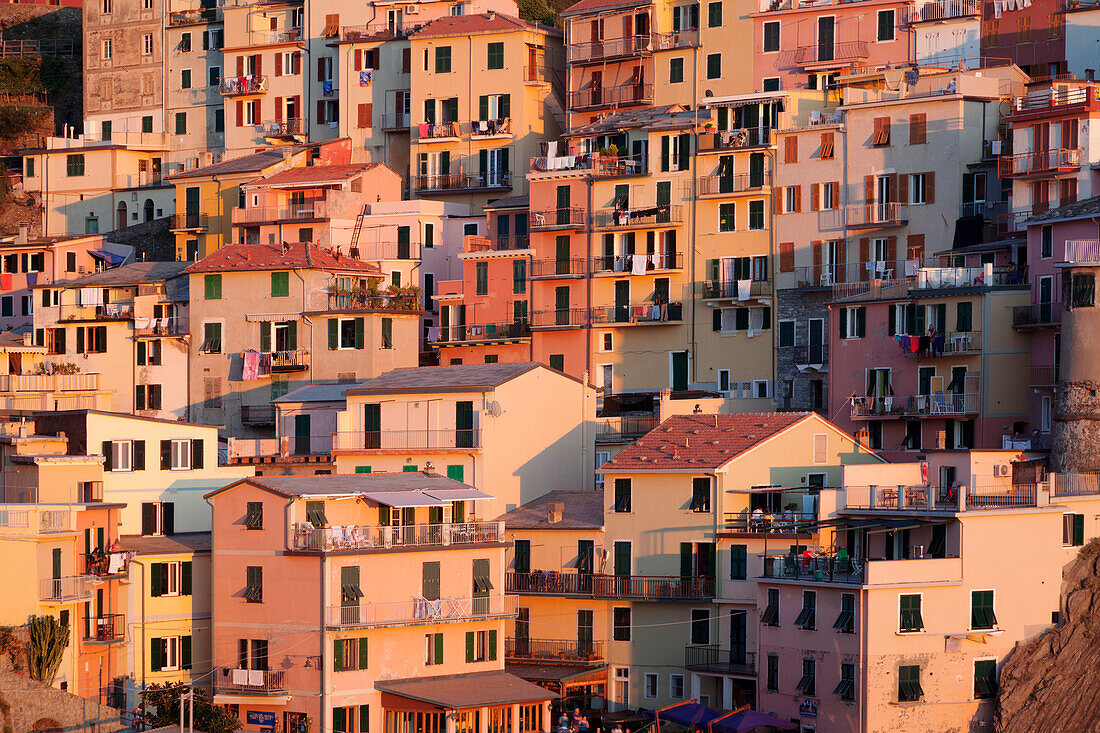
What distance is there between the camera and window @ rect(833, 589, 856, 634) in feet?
200

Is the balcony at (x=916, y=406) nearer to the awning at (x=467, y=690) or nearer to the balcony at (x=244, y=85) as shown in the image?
the awning at (x=467, y=690)

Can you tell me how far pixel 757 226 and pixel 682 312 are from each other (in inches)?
191

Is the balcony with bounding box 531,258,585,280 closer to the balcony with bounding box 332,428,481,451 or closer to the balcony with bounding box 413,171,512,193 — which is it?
the balcony with bounding box 413,171,512,193

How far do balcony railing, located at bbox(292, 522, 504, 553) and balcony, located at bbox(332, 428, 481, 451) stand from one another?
7117mm

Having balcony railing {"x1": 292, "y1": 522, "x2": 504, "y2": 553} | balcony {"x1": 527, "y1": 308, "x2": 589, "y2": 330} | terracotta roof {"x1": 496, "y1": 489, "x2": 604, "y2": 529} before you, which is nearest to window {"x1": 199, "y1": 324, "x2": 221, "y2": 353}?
balcony {"x1": 527, "y1": 308, "x2": 589, "y2": 330}

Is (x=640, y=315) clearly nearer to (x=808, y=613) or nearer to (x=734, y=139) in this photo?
(x=734, y=139)

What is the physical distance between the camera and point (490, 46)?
100125 millimetres

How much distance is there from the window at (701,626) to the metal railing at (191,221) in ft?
140

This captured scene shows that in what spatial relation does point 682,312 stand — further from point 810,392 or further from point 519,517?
point 519,517

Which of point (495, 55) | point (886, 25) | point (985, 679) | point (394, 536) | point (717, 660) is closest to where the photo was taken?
point (985, 679)

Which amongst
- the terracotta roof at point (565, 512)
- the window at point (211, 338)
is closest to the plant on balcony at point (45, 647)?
the terracotta roof at point (565, 512)

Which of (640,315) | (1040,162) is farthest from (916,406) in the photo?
(640,315)

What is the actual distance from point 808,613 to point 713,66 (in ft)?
126

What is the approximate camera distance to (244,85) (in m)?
110
